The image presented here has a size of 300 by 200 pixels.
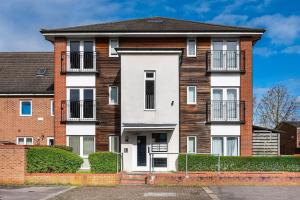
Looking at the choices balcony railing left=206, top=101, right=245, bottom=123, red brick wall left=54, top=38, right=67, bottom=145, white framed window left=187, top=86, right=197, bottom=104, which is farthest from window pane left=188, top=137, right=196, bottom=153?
red brick wall left=54, top=38, right=67, bottom=145

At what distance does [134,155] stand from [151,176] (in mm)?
6607

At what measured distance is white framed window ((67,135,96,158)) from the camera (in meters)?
26.8

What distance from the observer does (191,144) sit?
87.5ft

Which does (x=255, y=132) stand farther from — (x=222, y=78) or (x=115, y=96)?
(x=115, y=96)

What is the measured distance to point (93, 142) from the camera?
26859mm

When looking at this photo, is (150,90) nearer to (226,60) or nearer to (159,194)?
(226,60)

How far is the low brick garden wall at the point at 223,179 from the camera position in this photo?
734 inches

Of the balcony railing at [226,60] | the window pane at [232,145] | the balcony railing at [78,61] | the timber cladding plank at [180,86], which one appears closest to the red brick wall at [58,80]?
the balcony railing at [78,61]

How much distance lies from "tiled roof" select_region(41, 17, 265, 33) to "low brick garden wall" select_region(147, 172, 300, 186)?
10100mm

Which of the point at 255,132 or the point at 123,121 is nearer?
the point at 123,121

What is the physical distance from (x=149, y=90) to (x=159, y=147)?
3.13m

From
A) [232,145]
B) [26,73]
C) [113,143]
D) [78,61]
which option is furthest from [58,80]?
[232,145]

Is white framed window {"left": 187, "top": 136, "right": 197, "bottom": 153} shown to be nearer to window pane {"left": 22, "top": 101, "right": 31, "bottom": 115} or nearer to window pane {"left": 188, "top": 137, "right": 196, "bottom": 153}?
window pane {"left": 188, "top": 137, "right": 196, "bottom": 153}

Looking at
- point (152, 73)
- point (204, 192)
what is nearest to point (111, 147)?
point (152, 73)
